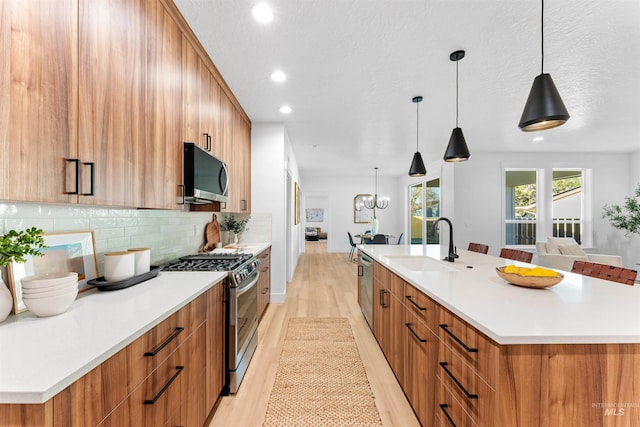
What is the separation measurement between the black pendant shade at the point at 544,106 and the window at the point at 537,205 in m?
5.15

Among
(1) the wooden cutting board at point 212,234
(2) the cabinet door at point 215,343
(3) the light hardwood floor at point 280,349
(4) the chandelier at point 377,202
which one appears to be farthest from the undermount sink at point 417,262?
(4) the chandelier at point 377,202

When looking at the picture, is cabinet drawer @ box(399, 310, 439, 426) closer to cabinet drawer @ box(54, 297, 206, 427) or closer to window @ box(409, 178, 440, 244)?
cabinet drawer @ box(54, 297, 206, 427)

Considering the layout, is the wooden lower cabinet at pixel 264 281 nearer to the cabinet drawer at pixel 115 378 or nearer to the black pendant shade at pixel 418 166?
the cabinet drawer at pixel 115 378

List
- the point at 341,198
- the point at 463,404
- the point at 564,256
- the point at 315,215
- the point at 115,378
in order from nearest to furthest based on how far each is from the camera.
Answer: the point at 115,378, the point at 463,404, the point at 564,256, the point at 341,198, the point at 315,215

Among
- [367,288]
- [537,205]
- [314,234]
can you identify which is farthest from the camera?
[314,234]

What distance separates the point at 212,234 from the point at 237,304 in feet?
4.61

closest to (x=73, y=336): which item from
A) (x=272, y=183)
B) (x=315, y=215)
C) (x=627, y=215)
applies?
(x=272, y=183)

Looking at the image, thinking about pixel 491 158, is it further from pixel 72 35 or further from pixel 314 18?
pixel 72 35

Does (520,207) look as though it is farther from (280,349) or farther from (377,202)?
(280,349)

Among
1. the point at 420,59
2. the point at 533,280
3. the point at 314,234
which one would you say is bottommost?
the point at 314,234

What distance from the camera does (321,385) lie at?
2.04 m

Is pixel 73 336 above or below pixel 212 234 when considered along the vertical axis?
below

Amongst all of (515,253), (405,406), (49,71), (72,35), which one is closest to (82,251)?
(49,71)

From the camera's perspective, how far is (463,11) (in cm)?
177
